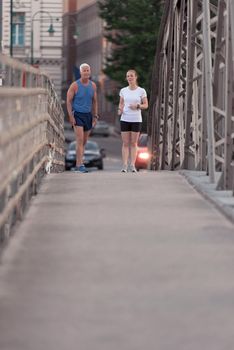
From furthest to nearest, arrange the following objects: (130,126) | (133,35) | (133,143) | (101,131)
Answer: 1. (101,131)
2. (133,35)
3. (133,143)
4. (130,126)

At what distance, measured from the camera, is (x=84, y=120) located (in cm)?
2328

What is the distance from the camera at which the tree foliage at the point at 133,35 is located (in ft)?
257

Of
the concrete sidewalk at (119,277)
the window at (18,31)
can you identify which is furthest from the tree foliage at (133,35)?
the concrete sidewalk at (119,277)

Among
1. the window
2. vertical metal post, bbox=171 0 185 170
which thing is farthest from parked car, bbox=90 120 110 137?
vertical metal post, bbox=171 0 185 170

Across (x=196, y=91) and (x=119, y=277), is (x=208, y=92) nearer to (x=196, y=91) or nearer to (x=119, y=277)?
(x=196, y=91)

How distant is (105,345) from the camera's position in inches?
308

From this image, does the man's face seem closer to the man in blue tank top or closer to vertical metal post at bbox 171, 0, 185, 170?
the man in blue tank top

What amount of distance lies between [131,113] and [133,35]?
57717 millimetres

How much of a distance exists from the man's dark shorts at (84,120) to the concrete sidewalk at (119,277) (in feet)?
22.8

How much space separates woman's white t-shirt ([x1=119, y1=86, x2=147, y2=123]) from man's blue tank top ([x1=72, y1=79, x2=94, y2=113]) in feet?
1.81

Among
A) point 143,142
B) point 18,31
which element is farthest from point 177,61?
point 18,31

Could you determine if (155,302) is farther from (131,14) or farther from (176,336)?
(131,14)

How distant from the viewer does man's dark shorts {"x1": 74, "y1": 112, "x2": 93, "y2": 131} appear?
23.2m

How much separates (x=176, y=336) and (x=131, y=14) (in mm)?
72093
